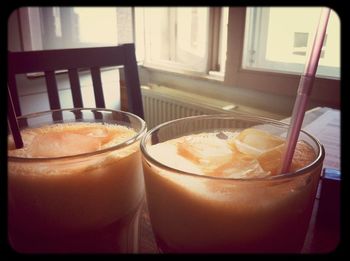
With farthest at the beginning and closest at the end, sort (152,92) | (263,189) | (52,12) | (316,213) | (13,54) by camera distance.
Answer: (152,92), (52,12), (13,54), (316,213), (263,189)

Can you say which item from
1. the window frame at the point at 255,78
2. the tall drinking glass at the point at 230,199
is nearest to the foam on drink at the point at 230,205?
the tall drinking glass at the point at 230,199

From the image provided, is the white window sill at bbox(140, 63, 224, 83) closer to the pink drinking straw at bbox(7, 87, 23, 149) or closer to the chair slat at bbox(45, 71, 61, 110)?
the chair slat at bbox(45, 71, 61, 110)

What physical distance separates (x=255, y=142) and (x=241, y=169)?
3.0 inches

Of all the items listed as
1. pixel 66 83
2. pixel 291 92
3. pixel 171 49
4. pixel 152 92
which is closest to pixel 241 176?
pixel 291 92

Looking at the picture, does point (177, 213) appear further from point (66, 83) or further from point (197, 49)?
point (197, 49)

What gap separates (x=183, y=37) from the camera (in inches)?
92.6

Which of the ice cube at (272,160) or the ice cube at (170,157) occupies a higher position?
the ice cube at (272,160)

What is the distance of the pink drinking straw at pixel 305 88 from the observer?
279 millimetres

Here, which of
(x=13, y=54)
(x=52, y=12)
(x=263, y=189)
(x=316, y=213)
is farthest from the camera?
(x=52, y=12)

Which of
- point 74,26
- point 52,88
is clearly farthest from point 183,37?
point 52,88

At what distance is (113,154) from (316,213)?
0.30 meters

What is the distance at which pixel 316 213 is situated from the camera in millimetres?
464

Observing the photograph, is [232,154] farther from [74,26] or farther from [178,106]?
[74,26]

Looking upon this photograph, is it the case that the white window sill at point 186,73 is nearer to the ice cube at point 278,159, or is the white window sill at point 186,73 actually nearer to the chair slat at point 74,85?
the chair slat at point 74,85
